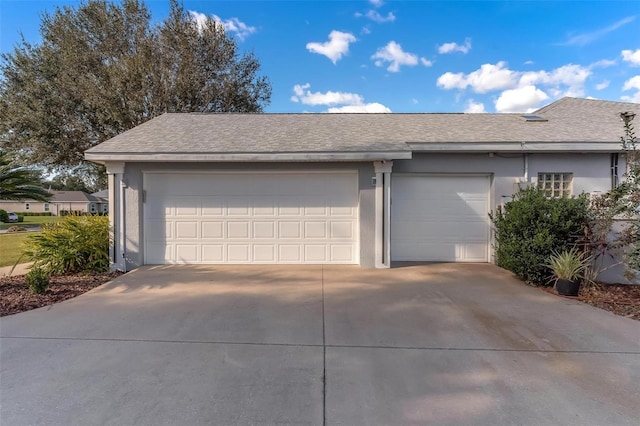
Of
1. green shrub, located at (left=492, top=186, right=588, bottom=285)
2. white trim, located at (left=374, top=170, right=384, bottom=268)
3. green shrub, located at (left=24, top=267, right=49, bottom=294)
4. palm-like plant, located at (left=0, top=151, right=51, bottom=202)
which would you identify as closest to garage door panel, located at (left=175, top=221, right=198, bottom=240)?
green shrub, located at (left=24, top=267, right=49, bottom=294)

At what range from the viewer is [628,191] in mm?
5934

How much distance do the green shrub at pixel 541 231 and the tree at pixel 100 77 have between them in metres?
14.4

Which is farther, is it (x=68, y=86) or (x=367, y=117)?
(x=68, y=86)

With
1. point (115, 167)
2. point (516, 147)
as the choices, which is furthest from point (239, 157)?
point (516, 147)

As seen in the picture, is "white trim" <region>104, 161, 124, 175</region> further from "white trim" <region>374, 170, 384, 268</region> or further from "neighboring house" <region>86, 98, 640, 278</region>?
"white trim" <region>374, 170, 384, 268</region>

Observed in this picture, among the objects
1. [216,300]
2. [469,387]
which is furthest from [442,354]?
[216,300]

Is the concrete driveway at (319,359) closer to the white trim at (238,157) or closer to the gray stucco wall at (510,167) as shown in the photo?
the white trim at (238,157)

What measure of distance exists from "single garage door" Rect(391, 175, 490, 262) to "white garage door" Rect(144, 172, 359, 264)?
1340 millimetres

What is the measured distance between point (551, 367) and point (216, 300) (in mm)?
4502

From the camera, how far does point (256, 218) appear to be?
806 centimetres

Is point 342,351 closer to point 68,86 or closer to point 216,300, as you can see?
point 216,300

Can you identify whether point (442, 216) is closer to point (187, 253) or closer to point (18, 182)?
point (187, 253)

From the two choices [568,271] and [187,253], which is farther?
[187,253]

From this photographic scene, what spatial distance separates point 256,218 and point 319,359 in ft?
16.3
